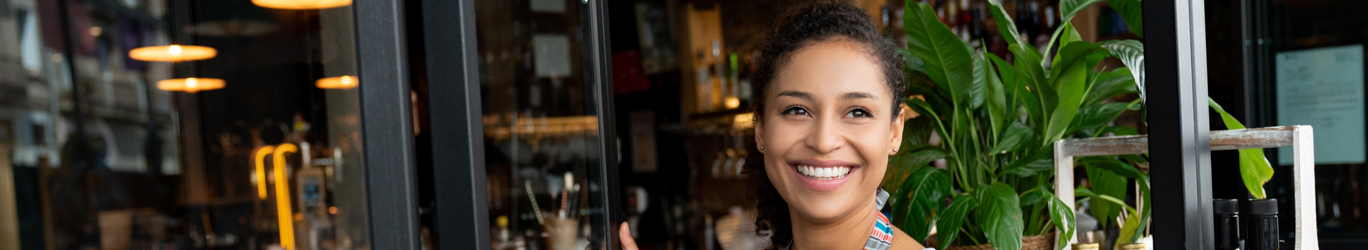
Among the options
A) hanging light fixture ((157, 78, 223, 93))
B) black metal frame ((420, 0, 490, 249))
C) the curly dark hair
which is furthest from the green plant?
hanging light fixture ((157, 78, 223, 93))

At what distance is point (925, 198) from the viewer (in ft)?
4.24

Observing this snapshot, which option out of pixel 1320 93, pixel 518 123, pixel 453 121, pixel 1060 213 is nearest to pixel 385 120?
pixel 453 121

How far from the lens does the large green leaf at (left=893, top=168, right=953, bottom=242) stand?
129 centimetres

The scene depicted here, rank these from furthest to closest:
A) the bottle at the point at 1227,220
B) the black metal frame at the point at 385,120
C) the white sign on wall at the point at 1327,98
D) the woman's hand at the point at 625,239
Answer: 1. the white sign on wall at the point at 1327,98
2. the woman's hand at the point at 625,239
3. the bottle at the point at 1227,220
4. the black metal frame at the point at 385,120

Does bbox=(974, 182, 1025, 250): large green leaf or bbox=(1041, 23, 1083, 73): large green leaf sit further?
bbox=(1041, 23, 1083, 73): large green leaf

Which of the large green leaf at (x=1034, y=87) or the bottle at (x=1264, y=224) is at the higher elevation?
the large green leaf at (x=1034, y=87)

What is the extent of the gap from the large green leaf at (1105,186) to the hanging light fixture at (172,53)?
4.29 ft

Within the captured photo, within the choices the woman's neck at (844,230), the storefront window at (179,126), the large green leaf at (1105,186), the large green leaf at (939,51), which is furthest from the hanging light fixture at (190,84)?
the large green leaf at (1105,186)

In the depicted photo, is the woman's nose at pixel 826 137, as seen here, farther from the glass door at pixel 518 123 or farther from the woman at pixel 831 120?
the glass door at pixel 518 123

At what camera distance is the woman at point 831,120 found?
43.9 inches

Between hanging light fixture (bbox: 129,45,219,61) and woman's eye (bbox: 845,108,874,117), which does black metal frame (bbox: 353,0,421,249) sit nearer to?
hanging light fixture (bbox: 129,45,219,61)

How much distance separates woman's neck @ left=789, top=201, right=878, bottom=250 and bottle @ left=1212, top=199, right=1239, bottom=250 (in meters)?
0.44

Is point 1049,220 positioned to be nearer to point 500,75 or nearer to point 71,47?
point 500,75

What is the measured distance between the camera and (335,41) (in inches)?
27.5
